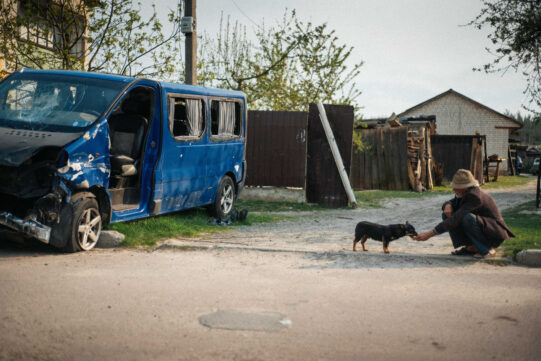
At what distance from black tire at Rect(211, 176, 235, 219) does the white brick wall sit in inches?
1517

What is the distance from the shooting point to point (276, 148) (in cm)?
1431

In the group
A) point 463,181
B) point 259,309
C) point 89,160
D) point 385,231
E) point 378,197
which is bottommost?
point 259,309

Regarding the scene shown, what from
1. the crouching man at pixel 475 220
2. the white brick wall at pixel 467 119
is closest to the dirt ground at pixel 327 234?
the crouching man at pixel 475 220

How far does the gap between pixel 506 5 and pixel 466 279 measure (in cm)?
976

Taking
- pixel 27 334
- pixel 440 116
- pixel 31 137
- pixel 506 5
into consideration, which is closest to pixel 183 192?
pixel 31 137

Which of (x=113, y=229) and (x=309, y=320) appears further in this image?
(x=113, y=229)

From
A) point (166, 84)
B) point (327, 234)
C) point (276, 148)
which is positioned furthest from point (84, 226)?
point (276, 148)

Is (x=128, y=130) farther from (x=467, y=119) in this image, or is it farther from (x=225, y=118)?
(x=467, y=119)

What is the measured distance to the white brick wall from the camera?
45.8 metres

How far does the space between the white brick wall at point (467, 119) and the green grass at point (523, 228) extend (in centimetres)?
3245

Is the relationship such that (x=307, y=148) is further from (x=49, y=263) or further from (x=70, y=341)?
(x=70, y=341)

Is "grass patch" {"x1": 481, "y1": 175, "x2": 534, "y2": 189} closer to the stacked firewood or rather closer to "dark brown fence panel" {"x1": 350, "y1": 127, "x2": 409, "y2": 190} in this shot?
the stacked firewood

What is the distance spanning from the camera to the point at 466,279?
6.41 m

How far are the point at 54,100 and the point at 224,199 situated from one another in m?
4.05
